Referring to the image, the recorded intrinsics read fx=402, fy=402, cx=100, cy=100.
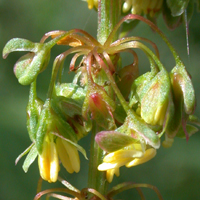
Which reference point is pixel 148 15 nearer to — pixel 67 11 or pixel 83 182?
pixel 83 182

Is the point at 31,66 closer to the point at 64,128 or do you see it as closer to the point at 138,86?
the point at 64,128

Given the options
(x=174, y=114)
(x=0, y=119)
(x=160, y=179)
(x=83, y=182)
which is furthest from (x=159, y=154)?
(x=174, y=114)

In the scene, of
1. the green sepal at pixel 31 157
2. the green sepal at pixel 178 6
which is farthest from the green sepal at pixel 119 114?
the green sepal at pixel 178 6

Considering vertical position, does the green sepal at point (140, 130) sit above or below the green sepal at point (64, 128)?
below

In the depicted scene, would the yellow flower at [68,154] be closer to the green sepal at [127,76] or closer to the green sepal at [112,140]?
the green sepal at [112,140]

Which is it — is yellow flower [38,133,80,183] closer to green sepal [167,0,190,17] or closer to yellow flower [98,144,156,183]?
yellow flower [98,144,156,183]

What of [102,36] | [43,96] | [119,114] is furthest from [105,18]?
[43,96]
